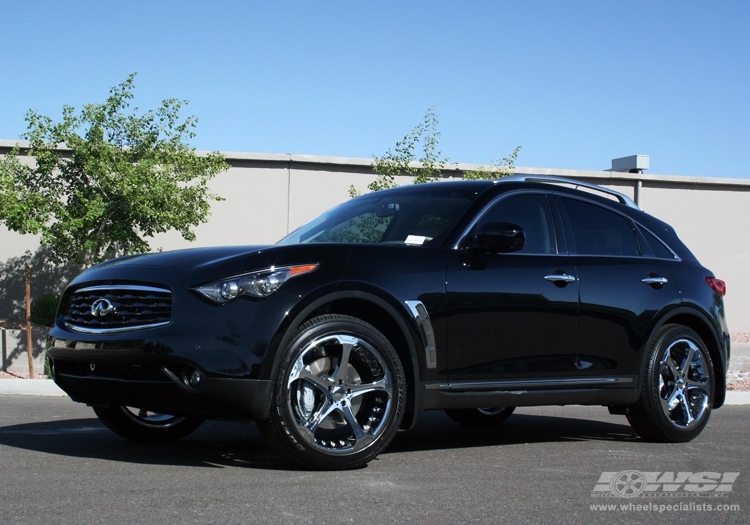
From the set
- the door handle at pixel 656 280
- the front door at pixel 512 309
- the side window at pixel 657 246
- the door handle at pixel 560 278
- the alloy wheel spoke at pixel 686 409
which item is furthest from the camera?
the side window at pixel 657 246

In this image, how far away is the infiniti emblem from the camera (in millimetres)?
5266

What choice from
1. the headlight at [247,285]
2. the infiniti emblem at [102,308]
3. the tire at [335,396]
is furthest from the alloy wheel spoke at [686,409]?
the infiniti emblem at [102,308]

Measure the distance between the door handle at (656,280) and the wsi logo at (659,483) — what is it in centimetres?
167

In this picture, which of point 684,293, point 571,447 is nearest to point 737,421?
point 684,293

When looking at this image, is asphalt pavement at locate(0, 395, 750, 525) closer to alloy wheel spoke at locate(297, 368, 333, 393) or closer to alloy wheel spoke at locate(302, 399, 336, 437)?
alloy wheel spoke at locate(302, 399, 336, 437)

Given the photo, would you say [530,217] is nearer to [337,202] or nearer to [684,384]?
[684,384]

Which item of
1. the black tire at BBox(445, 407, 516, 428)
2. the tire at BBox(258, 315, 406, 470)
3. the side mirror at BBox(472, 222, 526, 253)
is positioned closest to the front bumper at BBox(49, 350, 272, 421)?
the tire at BBox(258, 315, 406, 470)

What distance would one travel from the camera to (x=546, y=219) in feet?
22.1

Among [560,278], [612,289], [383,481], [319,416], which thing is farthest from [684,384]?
[319,416]

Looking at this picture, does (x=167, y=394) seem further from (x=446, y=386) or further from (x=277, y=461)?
(x=446, y=386)

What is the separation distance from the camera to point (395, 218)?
6527 mm

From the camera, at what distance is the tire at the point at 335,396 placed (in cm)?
505

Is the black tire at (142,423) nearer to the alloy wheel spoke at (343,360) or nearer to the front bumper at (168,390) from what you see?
the front bumper at (168,390)

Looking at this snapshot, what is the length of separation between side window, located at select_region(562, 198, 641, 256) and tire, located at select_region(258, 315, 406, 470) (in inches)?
82.4
